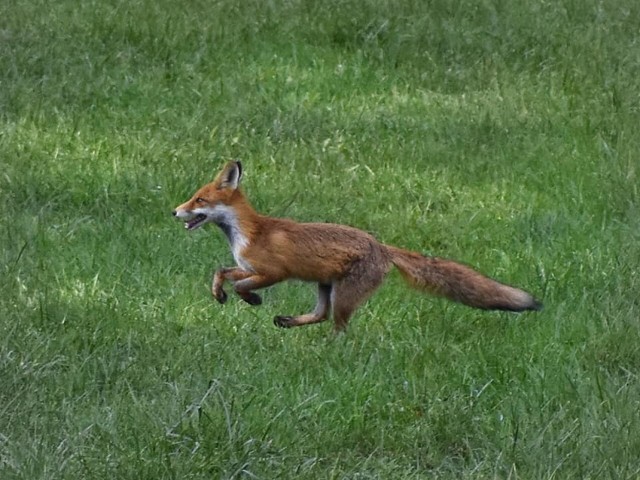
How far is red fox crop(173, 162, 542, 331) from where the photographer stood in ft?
23.1

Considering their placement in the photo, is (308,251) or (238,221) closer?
(308,251)

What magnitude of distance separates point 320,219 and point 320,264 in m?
2.08

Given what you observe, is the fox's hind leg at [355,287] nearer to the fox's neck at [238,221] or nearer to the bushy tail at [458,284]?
the bushy tail at [458,284]

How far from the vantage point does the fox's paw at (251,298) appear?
7105 millimetres

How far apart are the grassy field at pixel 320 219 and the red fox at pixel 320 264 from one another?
219 mm

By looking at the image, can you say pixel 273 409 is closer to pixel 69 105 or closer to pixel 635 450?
pixel 635 450

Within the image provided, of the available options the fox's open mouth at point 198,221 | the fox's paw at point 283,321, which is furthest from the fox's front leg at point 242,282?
the fox's open mouth at point 198,221

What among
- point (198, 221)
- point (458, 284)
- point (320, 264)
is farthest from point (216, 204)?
point (458, 284)

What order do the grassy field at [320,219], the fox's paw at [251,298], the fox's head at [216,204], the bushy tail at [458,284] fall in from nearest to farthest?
1. the grassy field at [320,219]
2. the bushy tail at [458,284]
3. the fox's paw at [251,298]
4. the fox's head at [216,204]

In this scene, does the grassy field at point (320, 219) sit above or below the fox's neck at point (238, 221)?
below

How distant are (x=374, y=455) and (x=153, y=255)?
2766 mm

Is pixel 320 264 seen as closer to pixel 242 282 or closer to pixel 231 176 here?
pixel 242 282

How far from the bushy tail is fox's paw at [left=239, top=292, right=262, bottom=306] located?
2.20 ft

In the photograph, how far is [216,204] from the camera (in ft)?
23.8
